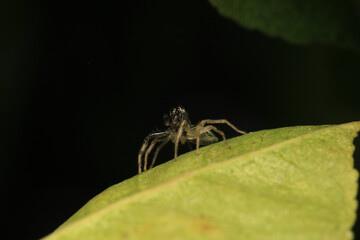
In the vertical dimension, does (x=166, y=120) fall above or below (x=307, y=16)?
below

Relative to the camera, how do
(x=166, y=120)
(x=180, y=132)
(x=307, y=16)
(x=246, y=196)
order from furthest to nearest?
1. (x=166, y=120)
2. (x=180, y=132)
3. (x=307, y=16)
4. (x=246, y=196)

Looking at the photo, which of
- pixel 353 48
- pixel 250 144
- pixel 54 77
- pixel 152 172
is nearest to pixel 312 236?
pixel 250 144

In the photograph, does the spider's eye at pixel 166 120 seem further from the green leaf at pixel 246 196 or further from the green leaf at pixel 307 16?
the green leaf at pixel 246 196

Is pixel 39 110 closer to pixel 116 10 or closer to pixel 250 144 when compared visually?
pixel 116 10

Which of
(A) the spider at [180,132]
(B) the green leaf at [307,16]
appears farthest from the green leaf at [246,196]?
(A) the spider at [180,132]

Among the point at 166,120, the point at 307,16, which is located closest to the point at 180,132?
the point at 166,120

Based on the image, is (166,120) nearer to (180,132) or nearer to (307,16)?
(180,132)
